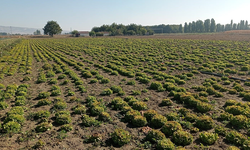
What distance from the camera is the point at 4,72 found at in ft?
66.8

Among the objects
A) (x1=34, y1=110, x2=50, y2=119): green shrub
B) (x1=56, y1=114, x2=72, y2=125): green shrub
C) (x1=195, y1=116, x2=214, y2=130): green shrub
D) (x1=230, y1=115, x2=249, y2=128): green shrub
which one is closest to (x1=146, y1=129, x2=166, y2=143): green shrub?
(x1=195, y1=116, x2=214, y2=130): green shrub

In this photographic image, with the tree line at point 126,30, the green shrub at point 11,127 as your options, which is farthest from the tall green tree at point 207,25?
the green shrub at point 11,127

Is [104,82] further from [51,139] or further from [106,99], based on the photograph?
[51,139]

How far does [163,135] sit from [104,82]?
33.5 ft

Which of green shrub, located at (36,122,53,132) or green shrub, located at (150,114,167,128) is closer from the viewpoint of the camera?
green shrub, located at (36,122,53,132)

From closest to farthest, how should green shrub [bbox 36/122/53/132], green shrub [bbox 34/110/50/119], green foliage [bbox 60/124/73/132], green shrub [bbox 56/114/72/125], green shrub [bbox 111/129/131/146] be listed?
green shrub [bbox 111/129/131/146]
green shrub [bbox 36/122/53/132]
green foliage [bbox 60/124/73/132]
green shrub [bbox 56/114/72/125]
green shrub [bbox 34/110/50/119]

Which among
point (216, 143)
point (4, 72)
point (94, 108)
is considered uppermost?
point (4, 72)

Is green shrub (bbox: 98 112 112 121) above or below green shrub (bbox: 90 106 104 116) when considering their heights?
below

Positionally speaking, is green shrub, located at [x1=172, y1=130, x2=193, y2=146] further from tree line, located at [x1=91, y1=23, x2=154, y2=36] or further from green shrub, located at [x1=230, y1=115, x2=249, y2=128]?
tree line, located at [x1=91, y1=23, x2=154, y2=36]

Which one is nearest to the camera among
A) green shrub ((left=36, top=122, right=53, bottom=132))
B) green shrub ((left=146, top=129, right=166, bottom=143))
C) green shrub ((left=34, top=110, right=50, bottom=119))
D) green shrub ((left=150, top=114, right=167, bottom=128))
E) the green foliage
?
green shrub ((left=146, top=129, right=166, bottom=143))

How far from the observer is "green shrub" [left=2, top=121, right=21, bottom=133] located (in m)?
8.23

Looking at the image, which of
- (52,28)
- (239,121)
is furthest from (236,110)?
(52,28)

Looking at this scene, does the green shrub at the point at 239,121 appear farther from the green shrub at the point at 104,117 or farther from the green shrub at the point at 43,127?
the green shrub at the point at 43,127

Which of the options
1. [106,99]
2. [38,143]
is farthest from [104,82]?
[38,143]
